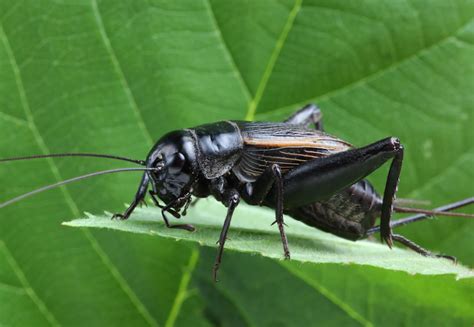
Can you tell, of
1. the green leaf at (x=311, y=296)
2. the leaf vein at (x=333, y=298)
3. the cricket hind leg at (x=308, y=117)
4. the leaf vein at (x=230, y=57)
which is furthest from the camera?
the cricket hind leg at (x=308, y=117)

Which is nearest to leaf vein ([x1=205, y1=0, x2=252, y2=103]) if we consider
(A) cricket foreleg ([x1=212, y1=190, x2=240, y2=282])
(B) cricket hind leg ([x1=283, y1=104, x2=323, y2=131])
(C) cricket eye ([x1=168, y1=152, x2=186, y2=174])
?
(B) cricket hind leg ([x1=283, y1=104, x2=323, y2=131])

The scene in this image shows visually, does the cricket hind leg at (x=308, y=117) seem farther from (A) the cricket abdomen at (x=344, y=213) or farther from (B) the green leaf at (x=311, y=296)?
(B) the green leaf at (x=311, y=296)

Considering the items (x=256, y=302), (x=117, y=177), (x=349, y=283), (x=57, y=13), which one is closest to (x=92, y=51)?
(x=57, y=13)

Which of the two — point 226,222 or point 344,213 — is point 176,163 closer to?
point 226,222

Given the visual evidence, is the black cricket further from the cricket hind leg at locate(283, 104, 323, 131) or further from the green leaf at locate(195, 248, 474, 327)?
the green leaf at locate(195, 248, 474, 327)

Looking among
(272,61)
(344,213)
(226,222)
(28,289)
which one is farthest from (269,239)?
(28,289)

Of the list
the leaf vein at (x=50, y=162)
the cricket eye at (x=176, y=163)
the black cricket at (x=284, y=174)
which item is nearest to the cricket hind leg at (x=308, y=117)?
the black cricket at (x=284, y=174)

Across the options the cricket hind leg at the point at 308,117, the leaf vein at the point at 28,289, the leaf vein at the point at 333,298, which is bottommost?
the leaf vein at the point at 333,298
